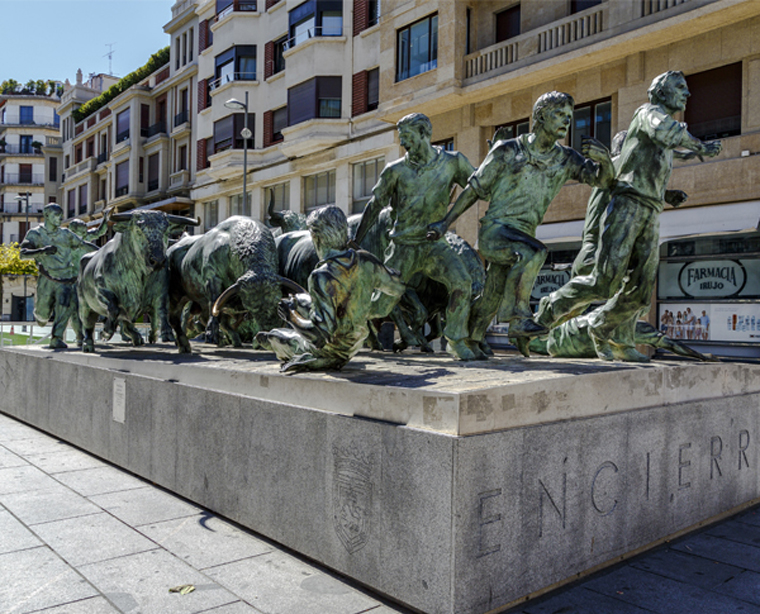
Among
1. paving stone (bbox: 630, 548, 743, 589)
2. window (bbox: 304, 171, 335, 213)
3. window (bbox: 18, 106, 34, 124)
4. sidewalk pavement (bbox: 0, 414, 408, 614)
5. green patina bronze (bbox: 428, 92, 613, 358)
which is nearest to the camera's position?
sidewalk pavement (bbox: 0, 414, 408, 614)

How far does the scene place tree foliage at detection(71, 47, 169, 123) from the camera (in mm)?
40688

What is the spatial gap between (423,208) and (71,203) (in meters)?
51.3

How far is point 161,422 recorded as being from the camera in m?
5.85

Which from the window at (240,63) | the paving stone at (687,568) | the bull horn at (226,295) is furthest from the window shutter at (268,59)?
the paving stone at (687,568)

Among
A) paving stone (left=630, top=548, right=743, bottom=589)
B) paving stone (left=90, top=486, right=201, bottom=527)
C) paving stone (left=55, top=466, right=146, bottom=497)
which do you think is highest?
paving stone (left=630, top=548, right=743, bottom=589)

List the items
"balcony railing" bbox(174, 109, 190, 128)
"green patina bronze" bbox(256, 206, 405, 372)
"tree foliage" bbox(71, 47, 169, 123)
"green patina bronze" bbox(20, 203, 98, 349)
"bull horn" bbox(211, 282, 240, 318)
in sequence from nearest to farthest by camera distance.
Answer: "green patina bronze" bbox(256, 206, 405, 372) → "bull horn" bbox(211, 282, 240, 318) → "green patina bronze" bbox(20, 203, 98, 349) → "balcony railing" bbox(174, 109, 190, 128) → "tree foliage" bbox(71, 47, 169, 123)

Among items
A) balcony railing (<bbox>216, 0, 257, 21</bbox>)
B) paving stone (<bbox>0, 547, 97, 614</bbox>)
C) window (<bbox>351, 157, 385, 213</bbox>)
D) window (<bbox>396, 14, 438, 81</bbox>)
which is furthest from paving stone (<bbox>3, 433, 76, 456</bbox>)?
balcony railing (<bbox>216, 0, 257, 21</bbox>)

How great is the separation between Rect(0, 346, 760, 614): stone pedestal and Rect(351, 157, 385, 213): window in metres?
18.0

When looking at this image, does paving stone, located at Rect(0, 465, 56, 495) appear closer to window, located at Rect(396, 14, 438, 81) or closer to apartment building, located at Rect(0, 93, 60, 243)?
window, located at Rect(396, 14, 438, 81)

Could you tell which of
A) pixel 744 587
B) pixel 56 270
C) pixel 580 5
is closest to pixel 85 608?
pixel 744 587

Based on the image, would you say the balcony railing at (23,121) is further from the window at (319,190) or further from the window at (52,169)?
the window at (319,190)

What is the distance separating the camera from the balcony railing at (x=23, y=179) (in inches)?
2473

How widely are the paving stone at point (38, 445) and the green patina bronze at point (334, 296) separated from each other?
13.2 feet

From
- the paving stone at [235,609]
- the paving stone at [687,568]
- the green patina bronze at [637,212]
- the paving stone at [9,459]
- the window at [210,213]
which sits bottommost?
the paving stone at [9,459]
